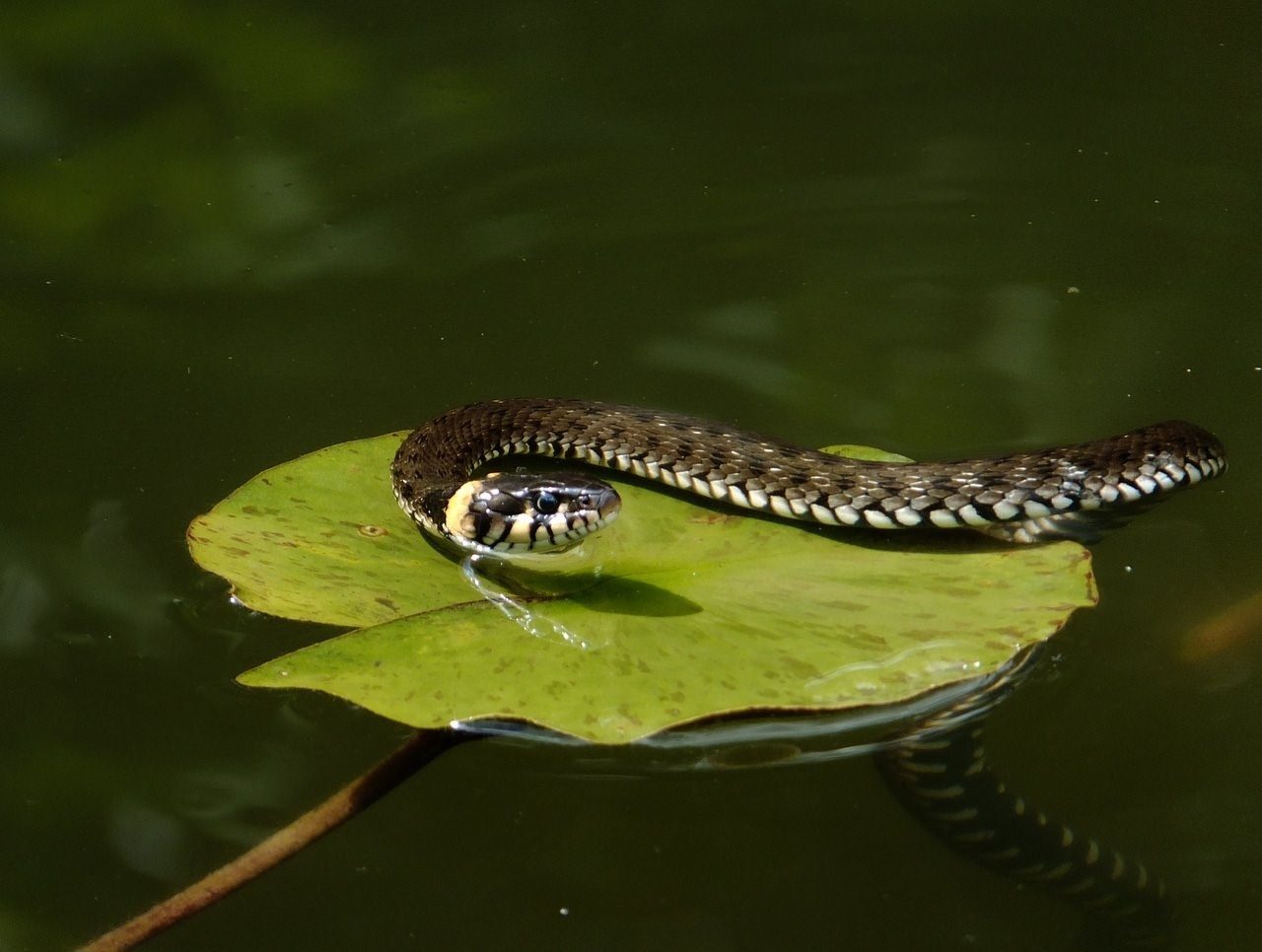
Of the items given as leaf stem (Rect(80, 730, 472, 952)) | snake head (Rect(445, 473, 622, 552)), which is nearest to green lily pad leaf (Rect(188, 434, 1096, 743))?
snake head (Rect(445, 473, 622, 552))

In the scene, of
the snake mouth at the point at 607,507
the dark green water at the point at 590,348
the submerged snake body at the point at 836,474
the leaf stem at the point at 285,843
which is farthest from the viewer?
the submerged snake body at the point at 836,474

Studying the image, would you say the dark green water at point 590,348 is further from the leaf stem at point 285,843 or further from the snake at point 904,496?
the leaf stem at point 285,843

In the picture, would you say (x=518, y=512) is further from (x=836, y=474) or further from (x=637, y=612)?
(x=836, y=474)

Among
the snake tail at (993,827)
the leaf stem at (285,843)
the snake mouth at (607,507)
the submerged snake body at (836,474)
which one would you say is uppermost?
the submerged snake body at (836,474)

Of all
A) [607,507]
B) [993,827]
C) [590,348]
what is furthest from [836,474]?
[590,348]

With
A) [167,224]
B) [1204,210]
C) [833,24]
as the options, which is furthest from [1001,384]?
[167,224]

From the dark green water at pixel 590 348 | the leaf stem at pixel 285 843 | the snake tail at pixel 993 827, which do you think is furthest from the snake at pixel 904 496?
the leaf stem at pixel 285 843

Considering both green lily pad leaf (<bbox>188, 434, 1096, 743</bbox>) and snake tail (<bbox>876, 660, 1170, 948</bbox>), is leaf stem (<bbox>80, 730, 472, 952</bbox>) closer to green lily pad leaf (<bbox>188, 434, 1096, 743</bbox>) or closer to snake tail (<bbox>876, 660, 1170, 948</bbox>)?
green lily pad leaf (<bbox>188, 434, 1096, 743</bbox>)
